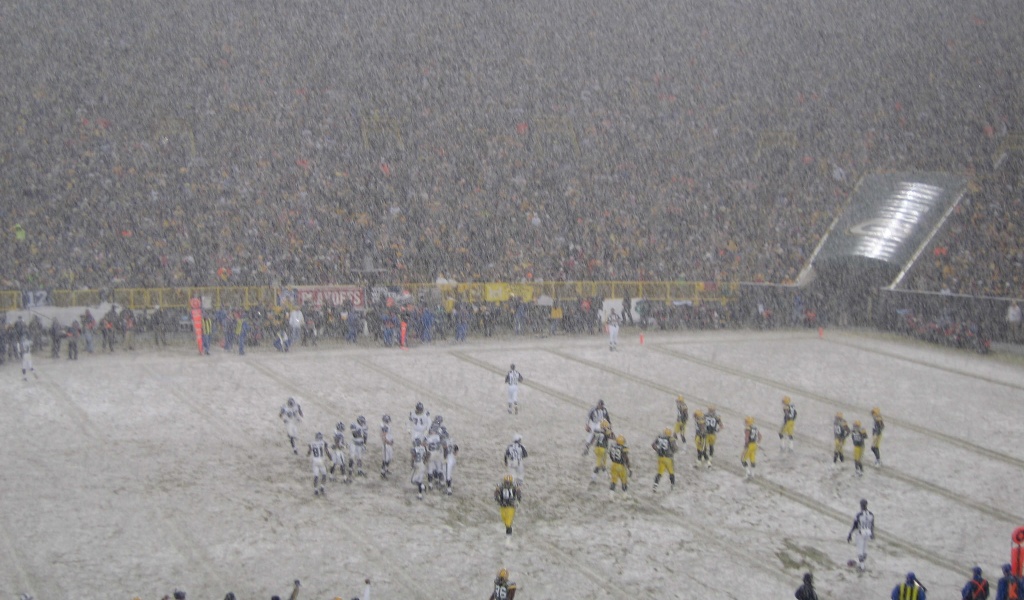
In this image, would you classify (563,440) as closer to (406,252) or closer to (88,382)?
(88,382)

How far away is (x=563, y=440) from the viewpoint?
22062 mm

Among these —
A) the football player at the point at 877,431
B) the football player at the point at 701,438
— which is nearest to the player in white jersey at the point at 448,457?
the football player at the point at 701,438

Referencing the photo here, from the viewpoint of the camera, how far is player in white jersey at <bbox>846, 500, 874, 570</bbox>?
15.6 metres

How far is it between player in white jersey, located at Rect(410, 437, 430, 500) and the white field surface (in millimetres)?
360

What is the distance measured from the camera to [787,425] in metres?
21.2

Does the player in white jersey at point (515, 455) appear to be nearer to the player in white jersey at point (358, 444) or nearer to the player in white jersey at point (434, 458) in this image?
the player in white jersey at point (434, 458)

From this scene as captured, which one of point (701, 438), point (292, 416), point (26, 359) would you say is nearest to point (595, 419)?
point (701, 438)

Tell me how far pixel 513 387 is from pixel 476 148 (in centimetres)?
2045

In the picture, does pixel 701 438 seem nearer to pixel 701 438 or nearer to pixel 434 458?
pixel 701 438

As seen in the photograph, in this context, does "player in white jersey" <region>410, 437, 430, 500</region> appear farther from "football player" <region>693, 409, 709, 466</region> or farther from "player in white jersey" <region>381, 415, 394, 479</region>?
"football player" <region>693, 409, 709, 466</region>

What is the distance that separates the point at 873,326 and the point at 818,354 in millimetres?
5934

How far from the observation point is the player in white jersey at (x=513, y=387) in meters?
23.5

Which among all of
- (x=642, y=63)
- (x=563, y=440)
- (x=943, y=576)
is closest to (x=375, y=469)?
(x=563, y=440)

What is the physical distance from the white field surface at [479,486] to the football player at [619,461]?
37cm
